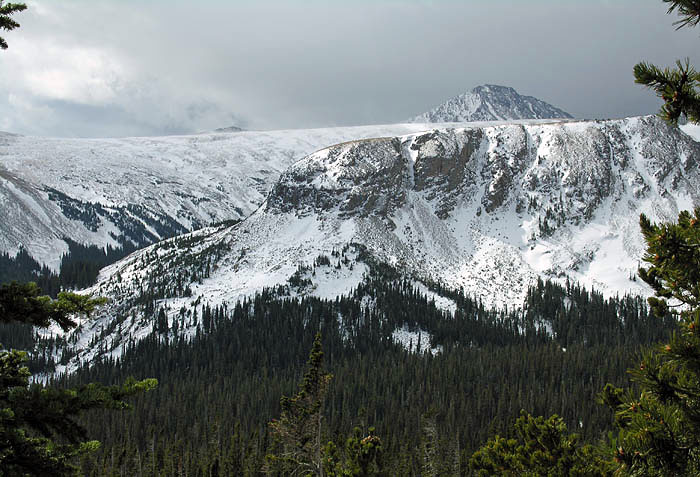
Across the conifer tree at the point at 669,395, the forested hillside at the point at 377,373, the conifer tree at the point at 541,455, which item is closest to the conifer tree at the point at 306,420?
the conifer tree at the point at 541,455

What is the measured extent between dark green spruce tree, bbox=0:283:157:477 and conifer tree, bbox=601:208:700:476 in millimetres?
8556

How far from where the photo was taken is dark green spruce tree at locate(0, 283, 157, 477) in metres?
8.87

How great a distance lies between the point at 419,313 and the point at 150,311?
10147cm

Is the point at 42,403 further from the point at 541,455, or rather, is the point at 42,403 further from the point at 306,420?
the point at 541,455

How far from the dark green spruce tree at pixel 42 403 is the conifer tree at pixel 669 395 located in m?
8.56

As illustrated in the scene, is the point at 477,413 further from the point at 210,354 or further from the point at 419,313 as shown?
the point at 210,354

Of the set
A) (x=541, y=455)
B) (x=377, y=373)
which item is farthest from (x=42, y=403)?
(x=377, y=373)

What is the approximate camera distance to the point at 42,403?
9.17m

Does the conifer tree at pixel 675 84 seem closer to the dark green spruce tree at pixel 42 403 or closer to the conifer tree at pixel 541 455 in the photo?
the dark green spruce tree at pixel 42 403

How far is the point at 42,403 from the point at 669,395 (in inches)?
442

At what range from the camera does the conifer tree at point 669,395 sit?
629cm

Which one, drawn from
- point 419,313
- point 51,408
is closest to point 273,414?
point 419,313

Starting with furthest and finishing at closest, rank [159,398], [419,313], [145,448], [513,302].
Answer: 1. [513,302]
2. [419,313]
3. [159,398]
4. [145,448]

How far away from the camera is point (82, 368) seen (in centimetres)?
15338
